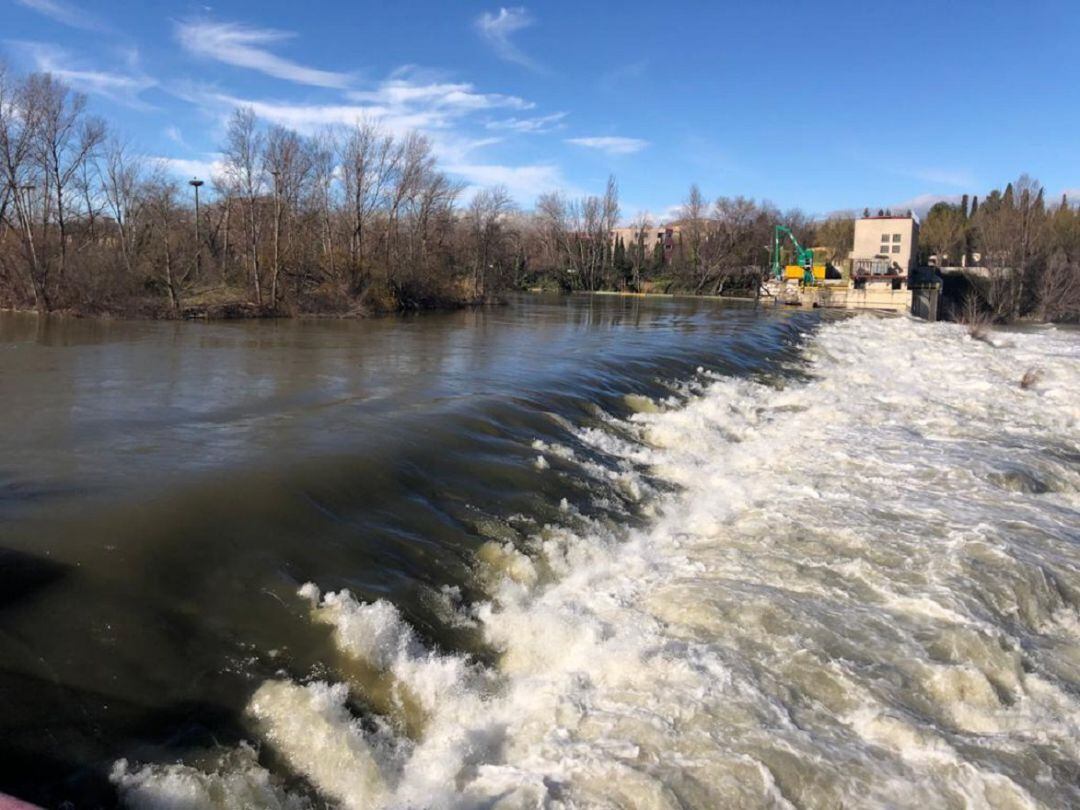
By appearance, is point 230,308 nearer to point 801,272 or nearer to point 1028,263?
point 801,272

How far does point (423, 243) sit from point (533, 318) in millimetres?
10805

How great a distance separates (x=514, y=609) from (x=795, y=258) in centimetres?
7830

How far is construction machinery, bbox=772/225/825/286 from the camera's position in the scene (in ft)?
211

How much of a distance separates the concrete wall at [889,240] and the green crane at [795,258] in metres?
5.06

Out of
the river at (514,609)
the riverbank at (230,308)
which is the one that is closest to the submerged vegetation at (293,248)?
the riverbank at (230,308)

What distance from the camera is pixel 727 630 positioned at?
557 centimetres

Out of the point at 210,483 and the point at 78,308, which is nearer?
the point at 210,483

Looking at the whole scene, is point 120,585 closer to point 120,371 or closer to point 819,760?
point 819,760

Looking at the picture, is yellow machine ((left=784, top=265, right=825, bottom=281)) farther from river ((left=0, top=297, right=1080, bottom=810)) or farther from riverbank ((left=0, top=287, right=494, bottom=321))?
river ((left=0, top=297, right=1080, bottom=810))

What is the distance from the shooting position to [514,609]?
5820 mm

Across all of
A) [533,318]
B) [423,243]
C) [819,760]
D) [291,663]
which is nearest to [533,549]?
[291,663]

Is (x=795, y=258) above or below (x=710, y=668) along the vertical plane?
above

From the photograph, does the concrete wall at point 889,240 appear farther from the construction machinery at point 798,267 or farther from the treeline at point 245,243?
the treeline at point 245,243

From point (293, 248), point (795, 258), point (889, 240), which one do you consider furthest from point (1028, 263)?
point (293, 248)
